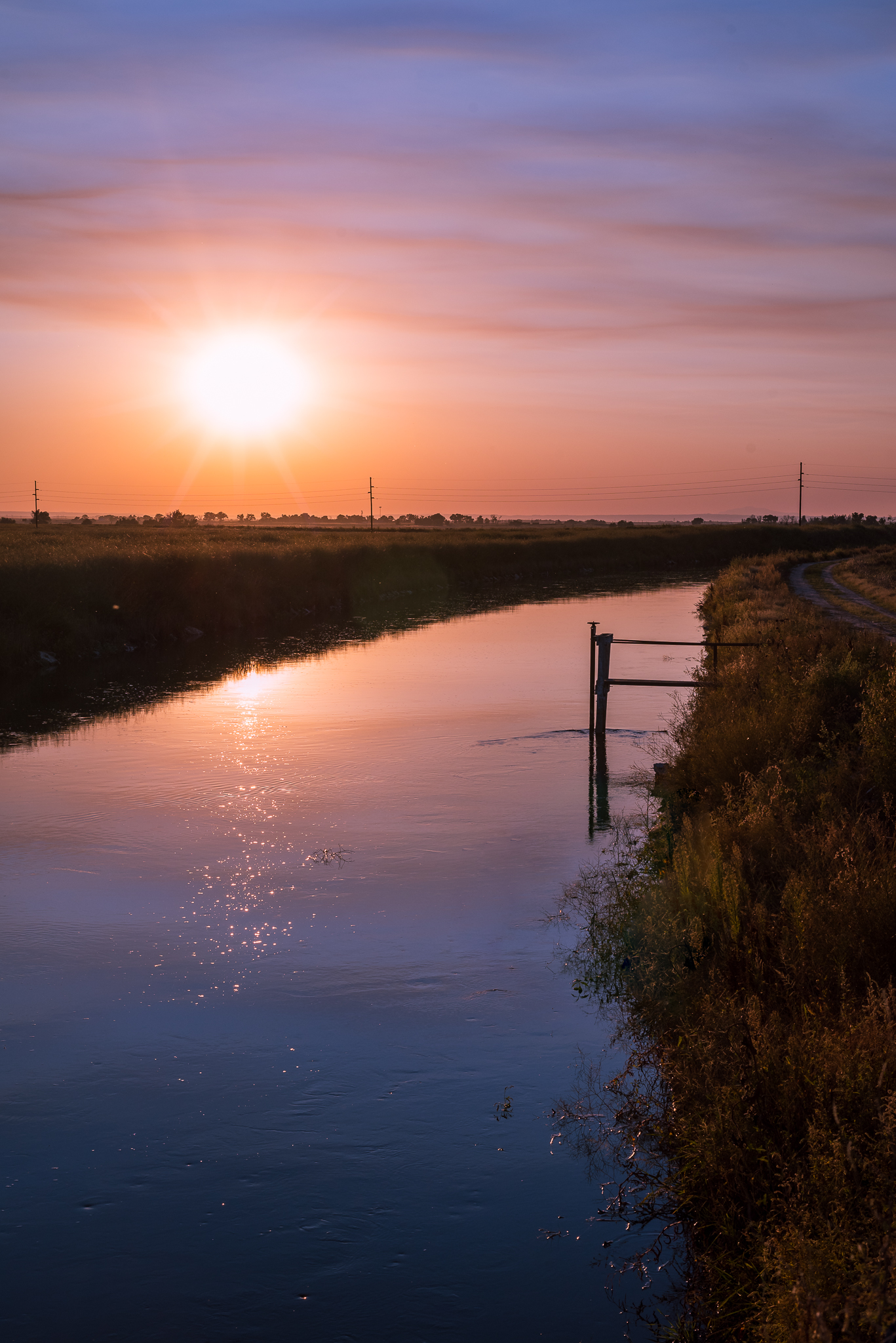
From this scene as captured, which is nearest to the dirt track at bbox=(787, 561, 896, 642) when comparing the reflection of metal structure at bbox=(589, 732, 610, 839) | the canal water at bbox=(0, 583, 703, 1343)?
the reflection of metal structure at bbox=(589, 732, 610, 839)

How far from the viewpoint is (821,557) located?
78.4 metres

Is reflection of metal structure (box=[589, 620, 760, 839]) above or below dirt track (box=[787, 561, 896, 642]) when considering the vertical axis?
below

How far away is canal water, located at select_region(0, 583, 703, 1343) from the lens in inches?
212

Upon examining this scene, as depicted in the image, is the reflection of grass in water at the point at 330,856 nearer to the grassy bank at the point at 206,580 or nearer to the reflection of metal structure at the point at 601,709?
the reflection of metal structure at the point at 601,709

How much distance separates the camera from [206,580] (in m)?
37.8

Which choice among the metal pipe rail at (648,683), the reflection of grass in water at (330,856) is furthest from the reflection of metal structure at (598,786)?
the reflection of grass in water at (330,856)

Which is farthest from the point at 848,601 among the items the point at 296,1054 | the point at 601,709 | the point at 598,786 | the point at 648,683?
the point at 296,1054

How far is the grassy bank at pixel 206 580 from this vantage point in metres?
29.6

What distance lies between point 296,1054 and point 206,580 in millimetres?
31562

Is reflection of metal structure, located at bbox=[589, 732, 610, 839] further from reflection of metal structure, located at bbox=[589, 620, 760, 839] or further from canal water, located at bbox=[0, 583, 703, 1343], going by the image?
canal water, located at bbox=[0, 583, 703, 1343]

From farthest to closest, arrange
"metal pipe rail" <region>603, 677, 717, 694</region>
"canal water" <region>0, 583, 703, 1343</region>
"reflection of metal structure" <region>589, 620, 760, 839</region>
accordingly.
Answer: "metal pipe rail" <region>603, 677, 717, 694</region> < "reflection of metal structure" <region>589, 620, 760, 839</region> < "canal water" <region>0, 583, 703, 1343</region>

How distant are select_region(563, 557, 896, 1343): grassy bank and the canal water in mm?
464

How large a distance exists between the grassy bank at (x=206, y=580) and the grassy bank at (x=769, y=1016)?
835 inches

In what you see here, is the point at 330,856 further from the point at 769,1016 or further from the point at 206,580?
the point at 206,580
